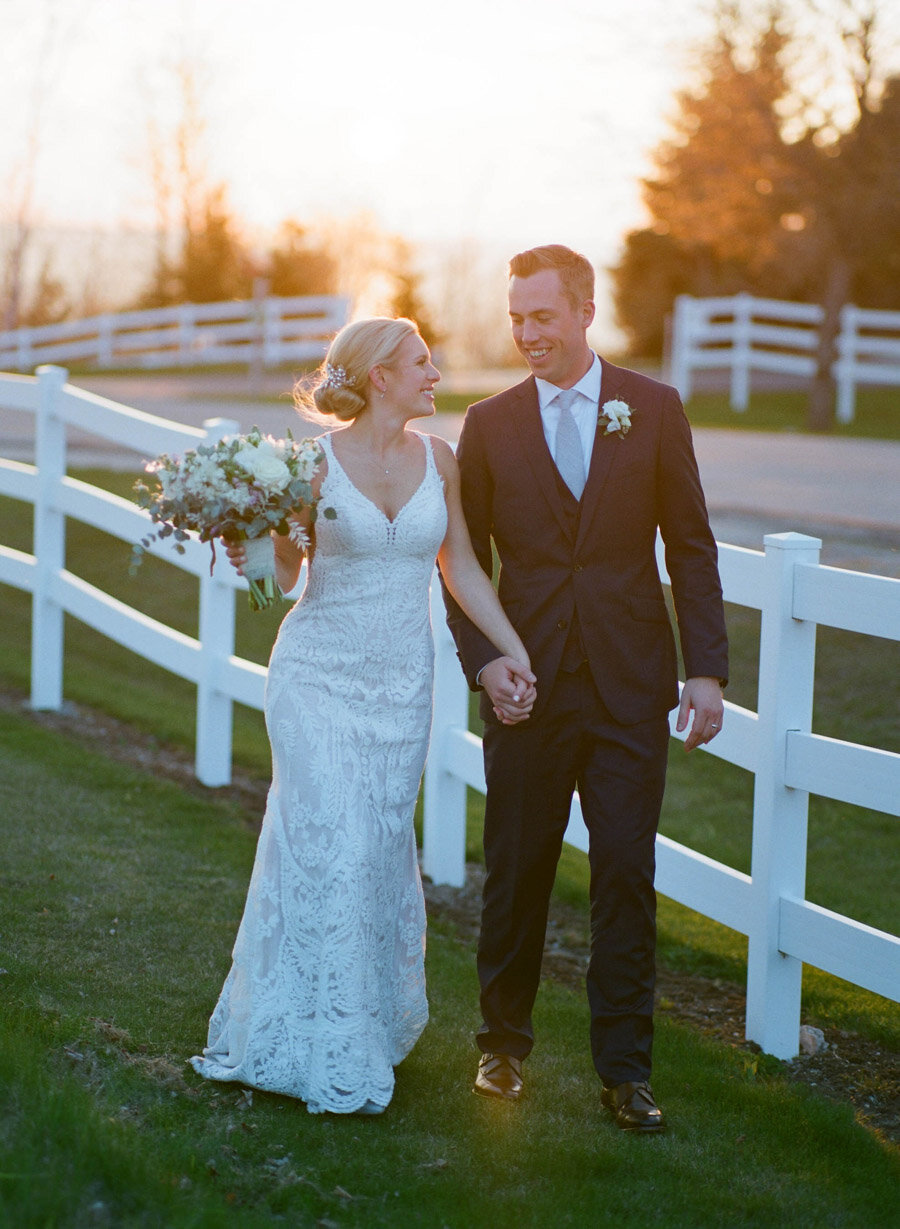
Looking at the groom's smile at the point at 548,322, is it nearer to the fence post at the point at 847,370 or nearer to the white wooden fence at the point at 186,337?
the fence post at the point at 847,370

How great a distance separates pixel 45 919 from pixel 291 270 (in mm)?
25786

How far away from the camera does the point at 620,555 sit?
3.87 m

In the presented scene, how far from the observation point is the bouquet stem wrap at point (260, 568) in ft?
12.6

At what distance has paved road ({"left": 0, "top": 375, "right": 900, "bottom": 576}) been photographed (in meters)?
9.43

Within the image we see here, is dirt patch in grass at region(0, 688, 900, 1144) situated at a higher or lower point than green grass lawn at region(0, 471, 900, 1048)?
lower

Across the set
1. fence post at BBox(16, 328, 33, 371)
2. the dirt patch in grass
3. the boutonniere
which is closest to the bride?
the boutonniere

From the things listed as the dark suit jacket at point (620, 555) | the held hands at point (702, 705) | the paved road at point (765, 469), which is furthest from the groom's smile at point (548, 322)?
the paved road at point (765, 469)

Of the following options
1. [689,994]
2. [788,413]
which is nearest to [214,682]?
[689,994]

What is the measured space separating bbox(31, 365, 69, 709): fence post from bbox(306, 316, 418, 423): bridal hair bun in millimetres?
4398

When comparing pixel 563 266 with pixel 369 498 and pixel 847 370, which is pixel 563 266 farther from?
pixel 847 370

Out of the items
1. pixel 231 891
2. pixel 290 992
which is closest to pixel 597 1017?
pixel 290 992

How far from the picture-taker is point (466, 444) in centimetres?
405

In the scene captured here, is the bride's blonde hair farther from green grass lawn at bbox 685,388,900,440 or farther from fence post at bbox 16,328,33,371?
fence post at bbox 16,328,33,371

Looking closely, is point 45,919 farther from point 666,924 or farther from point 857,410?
point 857,410
